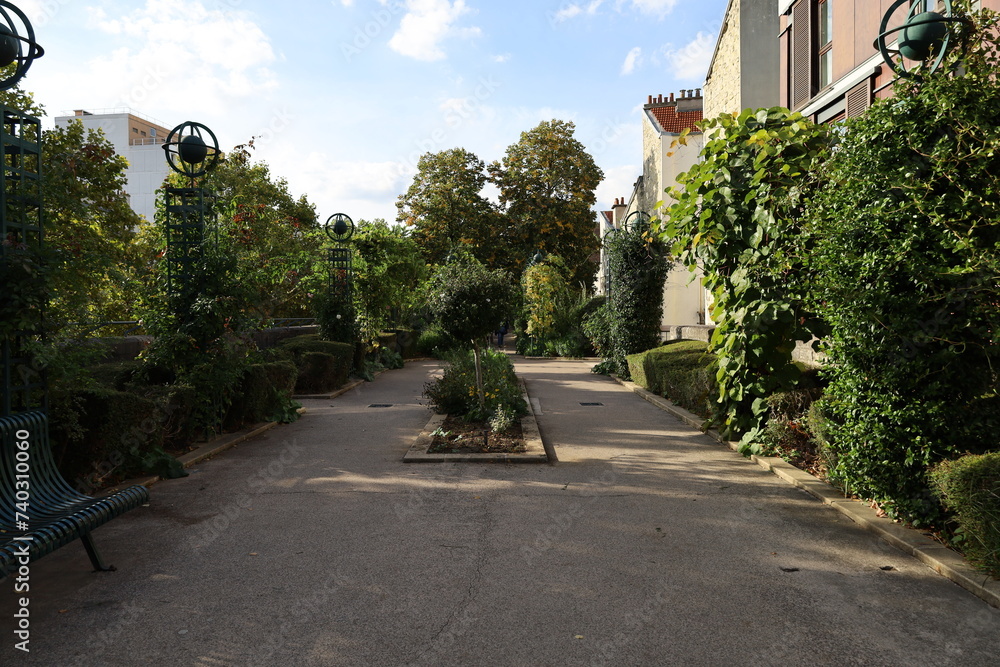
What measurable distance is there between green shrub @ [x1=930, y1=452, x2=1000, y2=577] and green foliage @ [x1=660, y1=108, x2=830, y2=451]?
2762 mm

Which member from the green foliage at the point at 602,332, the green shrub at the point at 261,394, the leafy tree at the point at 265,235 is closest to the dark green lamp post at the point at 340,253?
the leafy tree at the point at 265,235

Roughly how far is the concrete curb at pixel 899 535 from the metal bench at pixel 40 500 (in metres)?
5.10

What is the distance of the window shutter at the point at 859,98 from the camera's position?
1102cm

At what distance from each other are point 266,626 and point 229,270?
18.8 feet

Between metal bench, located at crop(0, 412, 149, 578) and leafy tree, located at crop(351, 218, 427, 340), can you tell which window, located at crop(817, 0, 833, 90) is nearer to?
leafy tree, located at crop(351, 218, 427, 340)

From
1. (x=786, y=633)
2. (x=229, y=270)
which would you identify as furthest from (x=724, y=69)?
(x=786, y=633)

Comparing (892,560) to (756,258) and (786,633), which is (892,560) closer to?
(786,633)

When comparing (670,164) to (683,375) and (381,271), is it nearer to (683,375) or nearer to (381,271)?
(381,271)

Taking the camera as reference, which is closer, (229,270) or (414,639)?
(414,639)

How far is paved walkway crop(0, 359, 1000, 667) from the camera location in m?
3.22

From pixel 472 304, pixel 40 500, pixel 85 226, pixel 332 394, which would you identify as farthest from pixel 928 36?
pixel 85 226

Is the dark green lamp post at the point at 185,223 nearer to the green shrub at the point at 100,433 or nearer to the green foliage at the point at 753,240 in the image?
the green shrub at the point at 100,433

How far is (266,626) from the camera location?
346cm

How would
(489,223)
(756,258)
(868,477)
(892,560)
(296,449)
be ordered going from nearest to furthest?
(892,560) < (868,477) < (756,258) < (296,449) < (489,223)
